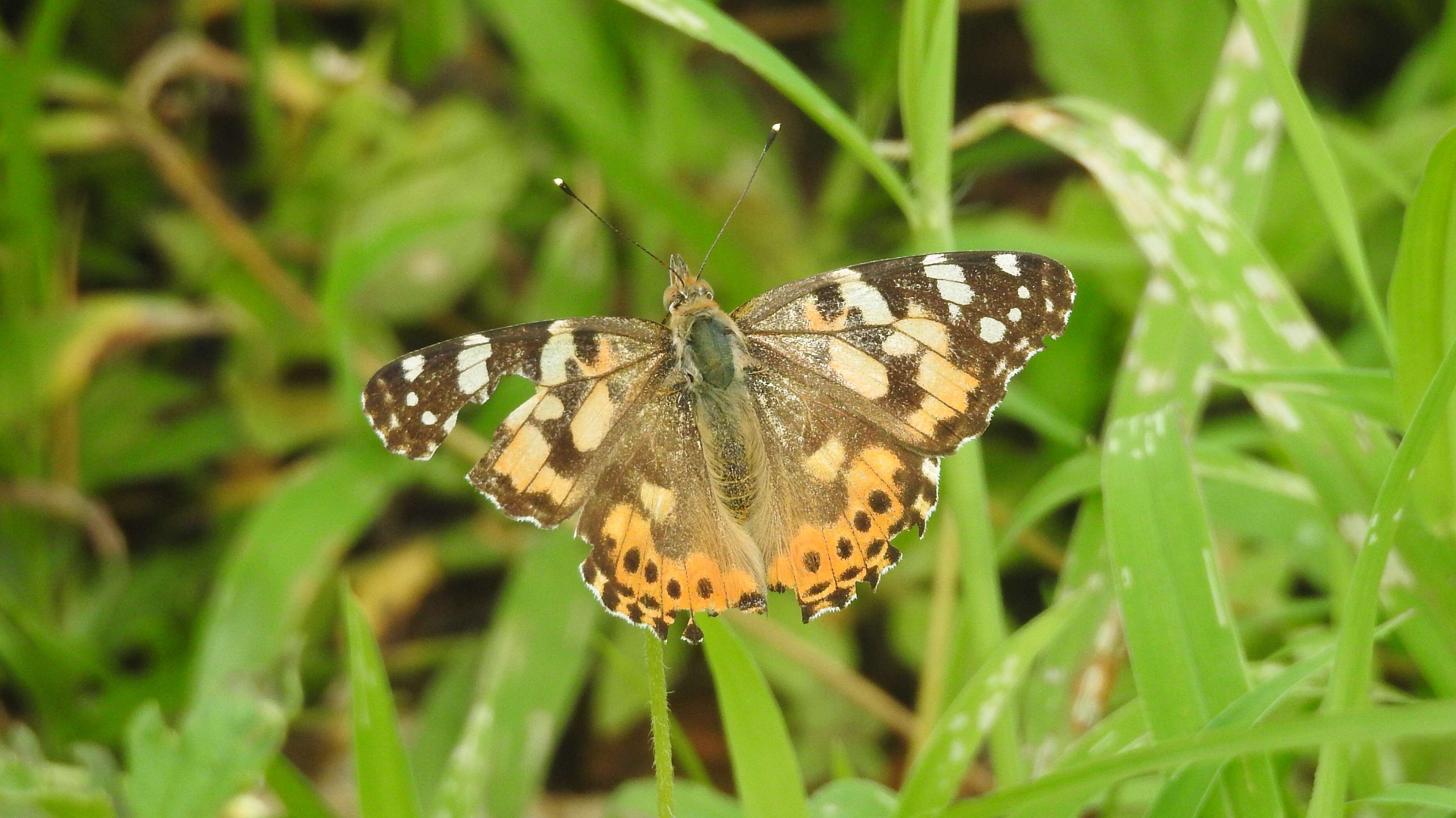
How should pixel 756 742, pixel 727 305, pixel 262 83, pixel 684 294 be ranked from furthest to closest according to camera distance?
pixel 262 83 < pixel 727 305 < pixel 684 294 < pixel 756 742

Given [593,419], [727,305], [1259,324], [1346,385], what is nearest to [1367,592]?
[1346,385]

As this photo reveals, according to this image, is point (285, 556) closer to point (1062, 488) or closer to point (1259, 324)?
point (1062, 488)

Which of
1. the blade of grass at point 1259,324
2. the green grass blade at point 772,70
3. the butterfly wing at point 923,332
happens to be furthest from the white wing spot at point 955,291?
the blade of grass at point 1259,324

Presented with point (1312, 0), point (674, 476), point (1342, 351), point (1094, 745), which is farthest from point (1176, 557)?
point (1312, 0)

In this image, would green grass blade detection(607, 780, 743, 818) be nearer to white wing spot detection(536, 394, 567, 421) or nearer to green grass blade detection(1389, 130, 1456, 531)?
white wing spot detection(536, 394, 567, 421)

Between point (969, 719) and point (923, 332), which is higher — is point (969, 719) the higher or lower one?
the lower one

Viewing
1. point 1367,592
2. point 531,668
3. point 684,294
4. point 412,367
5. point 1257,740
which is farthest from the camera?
point 531,668
